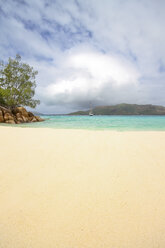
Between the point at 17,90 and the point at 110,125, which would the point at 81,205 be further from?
the point at 17,90

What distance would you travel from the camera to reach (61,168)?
235 centimetres

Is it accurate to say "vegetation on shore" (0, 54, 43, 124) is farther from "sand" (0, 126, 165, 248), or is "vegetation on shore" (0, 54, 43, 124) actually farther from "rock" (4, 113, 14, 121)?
"sand" (0, 126, 165, 248)

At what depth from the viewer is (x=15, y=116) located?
64.5ft

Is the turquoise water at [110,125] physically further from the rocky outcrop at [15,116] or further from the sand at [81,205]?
the sand at [81,205]

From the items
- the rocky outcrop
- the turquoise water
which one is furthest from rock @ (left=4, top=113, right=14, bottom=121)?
the turquoise water

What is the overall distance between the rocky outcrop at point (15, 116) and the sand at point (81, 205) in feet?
58.9

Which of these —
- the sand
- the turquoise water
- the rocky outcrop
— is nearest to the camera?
the sand

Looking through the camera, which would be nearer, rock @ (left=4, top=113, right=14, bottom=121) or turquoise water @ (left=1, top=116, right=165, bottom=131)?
turquoise water @ (left=1, top=116, right=165, bottom=131)

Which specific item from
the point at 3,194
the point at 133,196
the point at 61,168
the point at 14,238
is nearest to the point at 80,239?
the point at 14,238

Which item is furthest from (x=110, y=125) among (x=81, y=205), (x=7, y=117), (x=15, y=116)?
(x=15, y=116)

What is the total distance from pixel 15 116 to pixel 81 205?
2148 centimetres

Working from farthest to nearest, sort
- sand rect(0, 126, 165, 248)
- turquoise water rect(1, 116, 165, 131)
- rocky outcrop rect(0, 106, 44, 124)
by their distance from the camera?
rocky outcrop rect(0, 106, 44, 124) → turquoise water rect(1, 116, 165, 131) → sand rect(0, 126, 165, 248)

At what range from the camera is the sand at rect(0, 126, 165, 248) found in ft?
3.50

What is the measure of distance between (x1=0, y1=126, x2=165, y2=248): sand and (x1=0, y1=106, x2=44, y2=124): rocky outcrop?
1795cm
